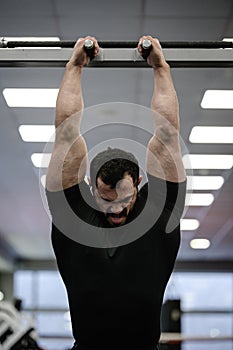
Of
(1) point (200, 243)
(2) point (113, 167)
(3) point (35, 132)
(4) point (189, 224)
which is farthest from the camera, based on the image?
(1) point (200, 243)

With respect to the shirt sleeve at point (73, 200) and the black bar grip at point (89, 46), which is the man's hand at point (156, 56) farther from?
the shirt sleeve at point (73, 200)

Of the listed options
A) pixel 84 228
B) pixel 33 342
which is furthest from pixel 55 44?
pixel 33 342

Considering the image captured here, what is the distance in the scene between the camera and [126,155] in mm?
1750

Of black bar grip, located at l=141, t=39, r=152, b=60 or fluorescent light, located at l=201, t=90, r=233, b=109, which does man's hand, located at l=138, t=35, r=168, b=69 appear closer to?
black bar grip, located at l=141, t=39, r=152, b=60

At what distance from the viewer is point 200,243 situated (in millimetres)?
10969

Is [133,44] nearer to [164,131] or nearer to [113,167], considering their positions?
[164,131]

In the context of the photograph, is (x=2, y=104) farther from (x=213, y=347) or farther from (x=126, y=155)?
(x=213, y=347)

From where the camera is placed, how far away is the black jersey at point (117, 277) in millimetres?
1705

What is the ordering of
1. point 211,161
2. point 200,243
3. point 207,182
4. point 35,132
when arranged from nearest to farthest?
point 35,132 < point 211,161 < point 207,182 < point 200,243

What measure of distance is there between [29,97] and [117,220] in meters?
3.36

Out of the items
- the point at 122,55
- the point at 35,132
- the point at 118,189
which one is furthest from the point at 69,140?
the point at 35,132

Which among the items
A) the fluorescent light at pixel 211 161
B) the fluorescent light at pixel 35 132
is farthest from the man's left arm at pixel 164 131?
the fluorescent light at pixel 211 161

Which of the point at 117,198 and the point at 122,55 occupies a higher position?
the point at 122,55

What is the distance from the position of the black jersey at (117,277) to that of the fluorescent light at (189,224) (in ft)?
24.3
